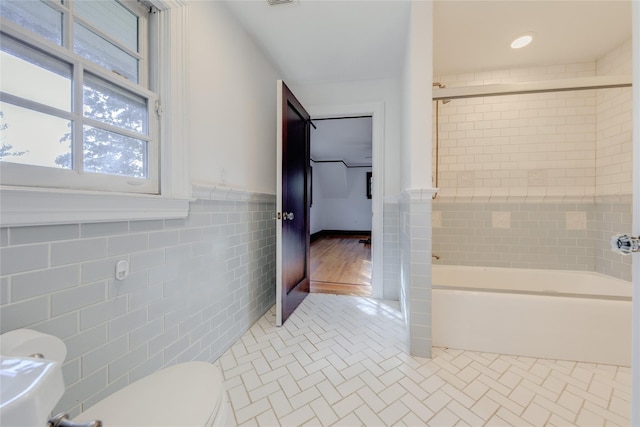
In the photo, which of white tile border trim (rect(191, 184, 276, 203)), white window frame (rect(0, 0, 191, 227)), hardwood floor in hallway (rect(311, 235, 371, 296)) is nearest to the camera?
white window frame (rect(0, 0, 191, 227))

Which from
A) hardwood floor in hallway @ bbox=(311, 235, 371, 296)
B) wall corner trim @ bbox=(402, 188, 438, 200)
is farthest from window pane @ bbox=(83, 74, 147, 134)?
hardwood floor in hallway @ bbox=(311, 235, 371, 296)

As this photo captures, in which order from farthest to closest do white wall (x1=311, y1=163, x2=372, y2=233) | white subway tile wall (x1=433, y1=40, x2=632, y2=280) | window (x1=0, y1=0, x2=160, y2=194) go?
1. white wall (x1=311, y1=163, x2=372, y2=233)
2. white subway tile wall (x1=433, y1=40, x2=632, y2=280)
3. window (x1=0, y1=0, x2=160, y2=194)

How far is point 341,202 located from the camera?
8062 millimetres

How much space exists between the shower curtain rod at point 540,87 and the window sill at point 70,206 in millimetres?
1847

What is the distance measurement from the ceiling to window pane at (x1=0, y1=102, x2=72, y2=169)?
139 centimetres

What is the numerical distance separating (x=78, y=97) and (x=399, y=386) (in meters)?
1.92

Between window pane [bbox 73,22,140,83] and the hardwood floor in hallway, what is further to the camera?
the hardwood floor in hallway

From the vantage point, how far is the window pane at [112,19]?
36.3 inches

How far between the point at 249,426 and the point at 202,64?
1873 millimetres

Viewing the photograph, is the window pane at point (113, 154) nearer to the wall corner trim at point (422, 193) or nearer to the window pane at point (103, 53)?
the window pane at point (103, 53)

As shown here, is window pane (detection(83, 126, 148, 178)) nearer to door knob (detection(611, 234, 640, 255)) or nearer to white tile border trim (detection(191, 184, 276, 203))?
white tile border trim (detection(191, 184, 276, 203))

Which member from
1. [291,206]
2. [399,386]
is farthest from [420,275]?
[291,206]

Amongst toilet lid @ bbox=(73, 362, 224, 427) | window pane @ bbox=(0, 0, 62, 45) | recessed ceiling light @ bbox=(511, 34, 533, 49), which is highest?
recessed ceiling light @ bbox=(511, 34, 533, 49)

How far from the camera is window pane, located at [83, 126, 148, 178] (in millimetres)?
920
